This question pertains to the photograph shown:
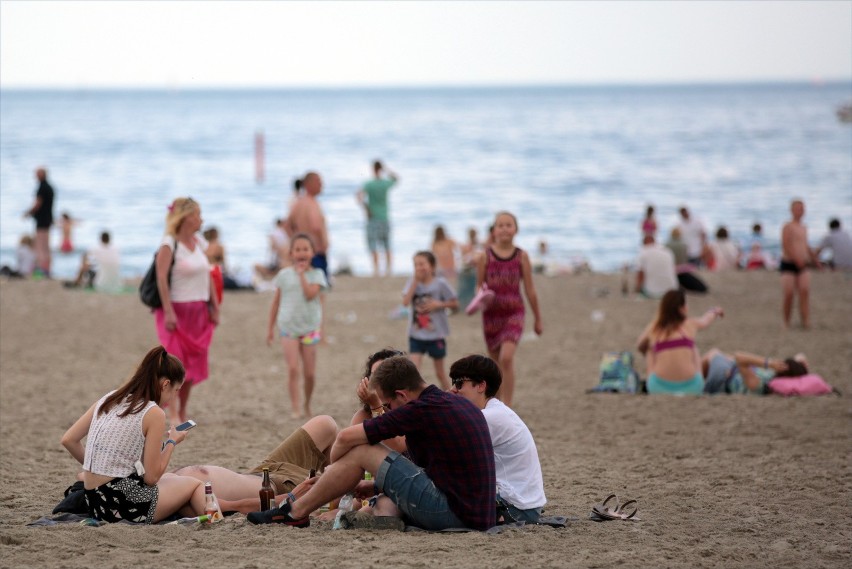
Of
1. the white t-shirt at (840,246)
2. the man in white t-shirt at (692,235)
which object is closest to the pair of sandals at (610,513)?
the white t-shirt at (840,246)

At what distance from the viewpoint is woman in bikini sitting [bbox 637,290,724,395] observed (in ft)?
30.6

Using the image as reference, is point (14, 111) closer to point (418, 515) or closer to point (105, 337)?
point (105, 337)

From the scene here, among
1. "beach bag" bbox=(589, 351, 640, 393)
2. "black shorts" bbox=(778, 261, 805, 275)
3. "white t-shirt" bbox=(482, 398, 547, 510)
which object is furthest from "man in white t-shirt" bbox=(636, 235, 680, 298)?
"white t-shirt" bbox=(482, 398, 547, 510)

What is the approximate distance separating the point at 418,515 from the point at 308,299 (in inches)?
143

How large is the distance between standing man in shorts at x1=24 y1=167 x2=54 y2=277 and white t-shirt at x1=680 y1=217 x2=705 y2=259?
11.5 meters

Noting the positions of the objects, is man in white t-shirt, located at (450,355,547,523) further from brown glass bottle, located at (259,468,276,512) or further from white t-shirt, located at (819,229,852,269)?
white t-shirt, located at (819,229,852,269)

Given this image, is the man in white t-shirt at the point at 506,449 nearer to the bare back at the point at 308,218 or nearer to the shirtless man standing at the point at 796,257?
the bare back at the point at 308,218

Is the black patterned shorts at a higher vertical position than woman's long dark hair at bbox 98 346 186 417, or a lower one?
lower

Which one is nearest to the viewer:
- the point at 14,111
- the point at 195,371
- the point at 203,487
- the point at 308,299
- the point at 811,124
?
the point at 203,487

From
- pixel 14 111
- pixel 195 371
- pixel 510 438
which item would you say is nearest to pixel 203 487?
pixel 510 438

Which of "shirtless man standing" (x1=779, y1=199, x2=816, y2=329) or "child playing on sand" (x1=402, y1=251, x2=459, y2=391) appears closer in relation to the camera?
"child playing on sand" (x1=402, y1=251, x2=459, y2=391)

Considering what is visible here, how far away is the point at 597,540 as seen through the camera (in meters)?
5.26

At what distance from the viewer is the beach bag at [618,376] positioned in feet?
32.4

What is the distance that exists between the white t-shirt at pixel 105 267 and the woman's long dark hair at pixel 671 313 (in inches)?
400
